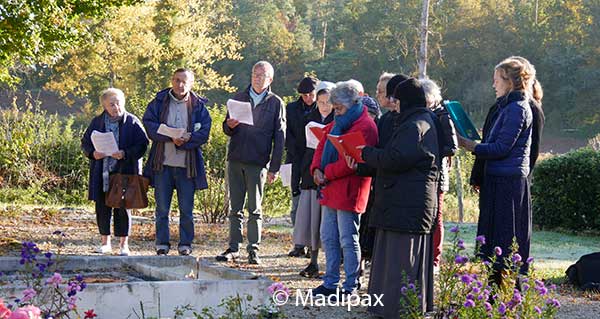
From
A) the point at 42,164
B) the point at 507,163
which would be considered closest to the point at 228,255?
the point at 507,163

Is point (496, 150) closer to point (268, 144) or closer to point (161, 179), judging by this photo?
point (268, 144)

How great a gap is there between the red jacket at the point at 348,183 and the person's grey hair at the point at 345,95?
157 mm

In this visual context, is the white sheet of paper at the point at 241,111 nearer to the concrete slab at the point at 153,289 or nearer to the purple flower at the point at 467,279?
the concrete slab at the point at 153,289

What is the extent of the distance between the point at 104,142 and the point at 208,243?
2.81 meters

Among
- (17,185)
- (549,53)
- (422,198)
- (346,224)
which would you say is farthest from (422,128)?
(549,53)

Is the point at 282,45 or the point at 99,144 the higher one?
the point at 282,45

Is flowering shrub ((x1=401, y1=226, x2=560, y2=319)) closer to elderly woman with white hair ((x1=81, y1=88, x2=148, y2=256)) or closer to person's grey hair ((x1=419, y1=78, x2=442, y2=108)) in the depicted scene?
person's grey hair ((x1=419, y1=78, x2=442, y2=108))

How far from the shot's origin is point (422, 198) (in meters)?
6.43

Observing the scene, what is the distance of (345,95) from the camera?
7.27 meters

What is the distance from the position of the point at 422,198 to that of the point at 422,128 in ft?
1.66

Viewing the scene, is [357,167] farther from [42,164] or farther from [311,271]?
[42,164]

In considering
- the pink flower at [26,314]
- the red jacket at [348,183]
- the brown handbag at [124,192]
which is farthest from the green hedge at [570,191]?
the pink flower at [26,314]

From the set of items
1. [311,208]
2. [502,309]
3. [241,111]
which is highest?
[241,111]

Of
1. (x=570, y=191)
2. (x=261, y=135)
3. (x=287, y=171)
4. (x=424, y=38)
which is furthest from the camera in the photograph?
(x=424, y=38)
